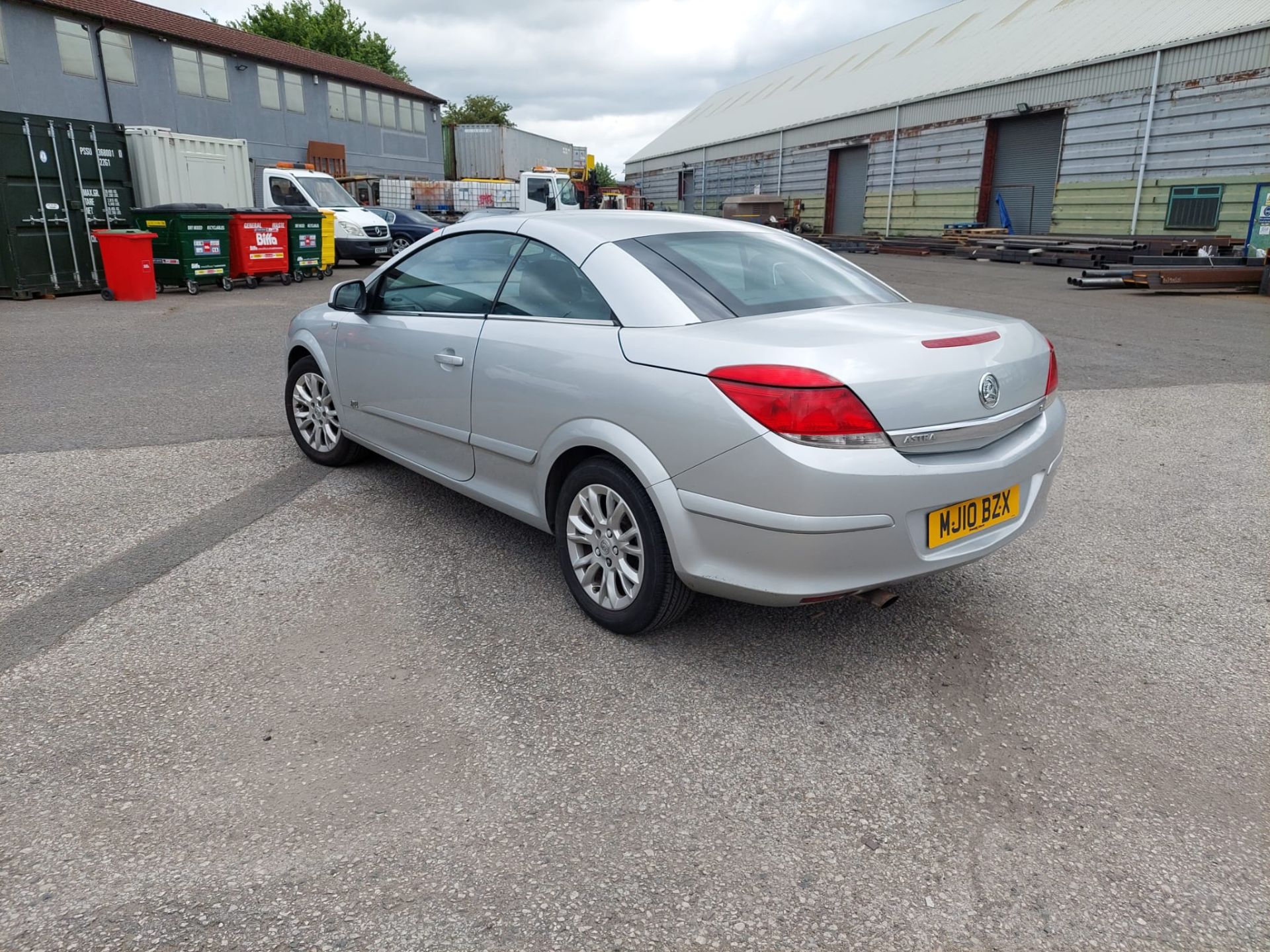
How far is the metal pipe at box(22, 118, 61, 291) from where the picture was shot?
13055mm

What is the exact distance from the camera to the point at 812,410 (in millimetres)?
2680

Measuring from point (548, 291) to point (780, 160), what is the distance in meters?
37.9

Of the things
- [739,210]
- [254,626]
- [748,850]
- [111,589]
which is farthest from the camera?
[739,210]

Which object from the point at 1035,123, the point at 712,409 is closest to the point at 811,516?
the point at 712,409

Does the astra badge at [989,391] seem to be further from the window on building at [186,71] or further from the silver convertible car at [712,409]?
the window on building at [186,71]

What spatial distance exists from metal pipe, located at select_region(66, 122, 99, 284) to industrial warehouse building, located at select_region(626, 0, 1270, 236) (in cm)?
2304

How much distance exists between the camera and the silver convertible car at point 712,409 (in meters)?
2.72

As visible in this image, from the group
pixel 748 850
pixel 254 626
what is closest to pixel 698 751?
pixel 748 850

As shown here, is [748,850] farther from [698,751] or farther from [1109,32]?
[1109,32]

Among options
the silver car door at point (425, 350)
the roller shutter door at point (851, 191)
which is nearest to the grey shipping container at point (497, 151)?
the roller shutter door at point (851, 191)

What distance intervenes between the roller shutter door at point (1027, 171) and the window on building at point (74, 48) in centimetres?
2720

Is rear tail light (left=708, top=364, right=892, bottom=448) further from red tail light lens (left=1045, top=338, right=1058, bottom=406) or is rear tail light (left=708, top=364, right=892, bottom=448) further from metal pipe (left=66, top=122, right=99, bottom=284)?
metal pipe (left=66, top=122, right=99, bottom=284)

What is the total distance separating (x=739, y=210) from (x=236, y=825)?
111ft

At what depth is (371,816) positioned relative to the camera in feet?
7.75
